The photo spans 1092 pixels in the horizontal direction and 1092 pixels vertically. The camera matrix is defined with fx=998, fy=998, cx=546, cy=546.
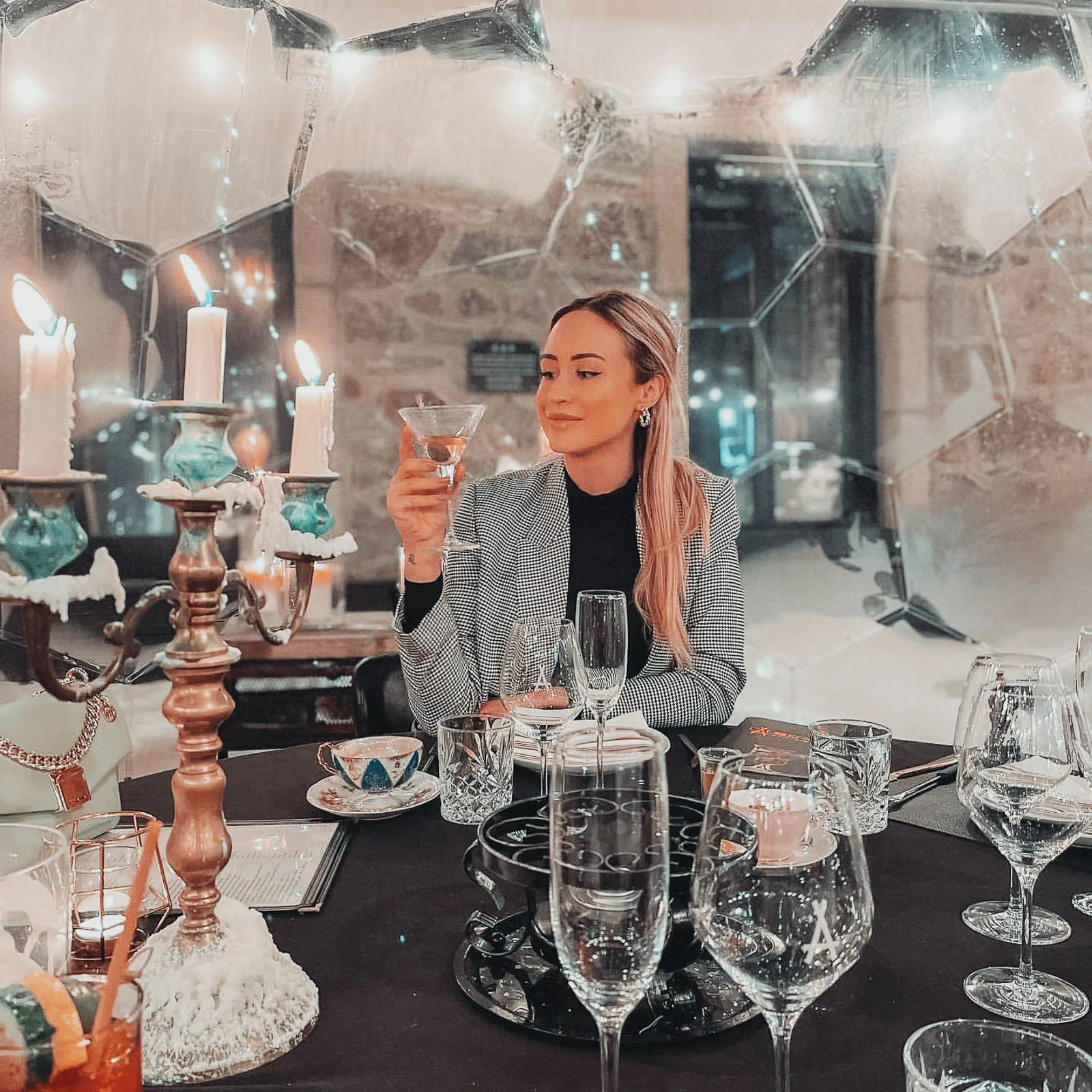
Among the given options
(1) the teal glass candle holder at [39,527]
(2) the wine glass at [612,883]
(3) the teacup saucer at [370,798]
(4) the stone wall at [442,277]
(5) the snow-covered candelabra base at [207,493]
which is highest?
(4) the stone wall at [442,277]

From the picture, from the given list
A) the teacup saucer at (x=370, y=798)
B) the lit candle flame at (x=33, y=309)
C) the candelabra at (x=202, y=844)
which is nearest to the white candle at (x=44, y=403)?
the lit candle flame at (x=33, y=309)

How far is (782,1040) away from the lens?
587 mm

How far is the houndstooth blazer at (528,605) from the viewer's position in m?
1.85

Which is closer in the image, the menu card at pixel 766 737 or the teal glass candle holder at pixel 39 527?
the teal glass candle holder at pixel 39 527

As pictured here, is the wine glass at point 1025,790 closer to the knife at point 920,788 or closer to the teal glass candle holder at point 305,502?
the knife at point 920,788

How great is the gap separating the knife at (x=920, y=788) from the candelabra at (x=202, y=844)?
2.50 ft

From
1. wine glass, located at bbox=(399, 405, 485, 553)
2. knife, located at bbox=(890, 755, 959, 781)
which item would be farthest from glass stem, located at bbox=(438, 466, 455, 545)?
knife, located at bbox=(890, 755, 959, 781)

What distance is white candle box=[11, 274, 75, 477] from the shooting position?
1.86ft

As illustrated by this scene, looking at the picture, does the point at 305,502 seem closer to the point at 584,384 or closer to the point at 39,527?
the point at 39,527

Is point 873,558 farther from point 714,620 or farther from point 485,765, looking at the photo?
point 485,765

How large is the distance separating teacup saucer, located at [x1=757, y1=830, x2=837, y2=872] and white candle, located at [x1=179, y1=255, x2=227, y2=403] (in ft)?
1.55

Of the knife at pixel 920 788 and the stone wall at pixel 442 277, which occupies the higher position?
the stone wall at pixel 442 277

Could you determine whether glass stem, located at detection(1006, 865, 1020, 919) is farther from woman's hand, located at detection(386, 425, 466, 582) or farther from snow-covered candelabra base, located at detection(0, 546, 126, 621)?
woman's hand, located at detection(386, 425, 466, 582)

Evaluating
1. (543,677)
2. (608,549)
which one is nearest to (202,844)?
(543,677)
